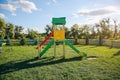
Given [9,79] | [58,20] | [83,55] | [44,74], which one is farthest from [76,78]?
[58,20]

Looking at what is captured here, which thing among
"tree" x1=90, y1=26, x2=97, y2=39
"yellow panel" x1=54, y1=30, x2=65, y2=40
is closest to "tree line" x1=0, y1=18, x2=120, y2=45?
"tree" x1=90, y1=26, x2=97, y2=39

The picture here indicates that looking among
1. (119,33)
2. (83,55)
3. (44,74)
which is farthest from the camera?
(119,33)

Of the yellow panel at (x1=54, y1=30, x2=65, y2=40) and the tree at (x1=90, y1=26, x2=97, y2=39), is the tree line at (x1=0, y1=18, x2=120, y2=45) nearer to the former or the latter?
the tree at (x1=90, y1=26, x2=97, y2=39)

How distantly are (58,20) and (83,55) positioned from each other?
2.93m

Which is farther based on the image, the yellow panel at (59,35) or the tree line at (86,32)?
the tree line at (86,32)

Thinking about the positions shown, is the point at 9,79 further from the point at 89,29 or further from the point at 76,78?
the point at 89,29

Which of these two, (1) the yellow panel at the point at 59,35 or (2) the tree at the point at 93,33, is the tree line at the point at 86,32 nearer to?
(2) the tree at the point at 93,33

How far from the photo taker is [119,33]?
129 ft

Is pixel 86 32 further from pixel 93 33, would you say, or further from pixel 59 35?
pixel 59 35

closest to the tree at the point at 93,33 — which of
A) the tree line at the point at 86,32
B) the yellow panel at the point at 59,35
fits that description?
the tree line at the point at 86,32

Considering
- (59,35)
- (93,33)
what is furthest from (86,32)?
(59,35)

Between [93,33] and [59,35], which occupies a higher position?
[93,33]

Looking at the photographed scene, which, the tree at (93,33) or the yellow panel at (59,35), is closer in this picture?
the yellow panel at (59,35)

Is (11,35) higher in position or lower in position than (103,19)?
lower
